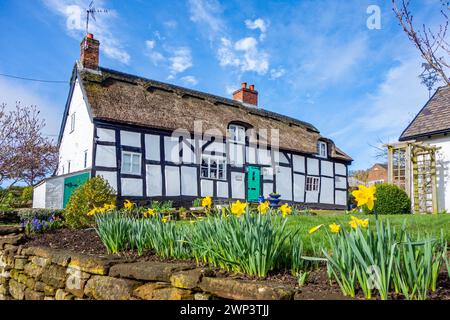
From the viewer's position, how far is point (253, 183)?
1744cm

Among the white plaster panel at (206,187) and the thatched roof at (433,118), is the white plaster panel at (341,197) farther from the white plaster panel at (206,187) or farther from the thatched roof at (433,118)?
the white plaster panel at (206,187)

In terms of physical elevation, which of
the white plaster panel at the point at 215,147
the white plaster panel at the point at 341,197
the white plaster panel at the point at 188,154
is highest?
the white plaster panel at the point at 215,147

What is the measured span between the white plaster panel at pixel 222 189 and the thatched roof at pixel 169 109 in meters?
2.32

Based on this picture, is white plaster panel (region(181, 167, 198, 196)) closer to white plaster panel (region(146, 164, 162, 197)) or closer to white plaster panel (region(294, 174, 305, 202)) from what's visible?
white plaster panel (region(146, 164, 162, 197))

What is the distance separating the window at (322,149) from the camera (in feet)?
67.8

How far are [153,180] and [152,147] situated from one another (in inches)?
51.4

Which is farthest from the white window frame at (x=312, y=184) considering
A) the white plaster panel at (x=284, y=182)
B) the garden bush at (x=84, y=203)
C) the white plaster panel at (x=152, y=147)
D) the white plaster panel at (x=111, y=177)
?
the garden bush at (x=84, y=203)

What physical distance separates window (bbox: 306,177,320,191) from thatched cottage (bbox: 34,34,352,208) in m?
0.05

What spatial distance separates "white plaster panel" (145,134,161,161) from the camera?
564 inches

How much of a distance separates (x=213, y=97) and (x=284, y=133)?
14.0 feet

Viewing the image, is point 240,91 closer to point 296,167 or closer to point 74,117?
point 296,167

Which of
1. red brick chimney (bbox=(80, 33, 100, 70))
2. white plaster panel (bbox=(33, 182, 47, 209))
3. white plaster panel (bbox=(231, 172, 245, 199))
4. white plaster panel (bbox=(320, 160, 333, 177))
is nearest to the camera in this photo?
red brick chimney (bbox=(80, 33, 100, 70))

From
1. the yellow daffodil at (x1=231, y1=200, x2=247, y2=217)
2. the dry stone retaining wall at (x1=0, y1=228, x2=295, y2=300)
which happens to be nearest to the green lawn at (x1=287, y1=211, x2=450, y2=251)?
the yellow daffodil at (x1=231, y1=200, x2=247, y2=217)
